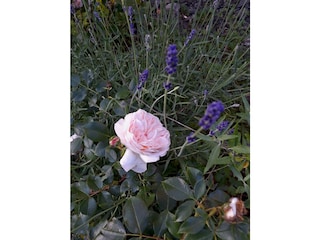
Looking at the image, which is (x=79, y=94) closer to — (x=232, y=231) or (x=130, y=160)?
(x=130, y=160)

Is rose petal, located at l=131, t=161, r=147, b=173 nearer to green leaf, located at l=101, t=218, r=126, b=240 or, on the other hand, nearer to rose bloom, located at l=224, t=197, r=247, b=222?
green leaf, located at l=101, t=218, r=126, b=240

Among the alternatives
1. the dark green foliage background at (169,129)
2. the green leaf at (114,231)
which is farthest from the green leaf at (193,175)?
the green leaf at (114,231)

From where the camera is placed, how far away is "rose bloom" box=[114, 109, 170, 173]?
0.61 metres

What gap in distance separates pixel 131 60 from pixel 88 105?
0.15 m

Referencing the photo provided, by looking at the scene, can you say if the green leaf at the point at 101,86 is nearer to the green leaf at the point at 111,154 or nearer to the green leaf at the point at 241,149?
the green leaf at the point at 111,154

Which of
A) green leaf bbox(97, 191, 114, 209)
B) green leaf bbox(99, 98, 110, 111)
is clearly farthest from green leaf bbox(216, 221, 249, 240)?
green leaf bbox(99, 98, 110, 111)

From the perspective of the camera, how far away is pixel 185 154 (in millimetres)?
749

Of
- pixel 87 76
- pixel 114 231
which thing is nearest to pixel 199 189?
pixel 114 231

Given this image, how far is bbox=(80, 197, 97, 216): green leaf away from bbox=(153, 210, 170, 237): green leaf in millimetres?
115
